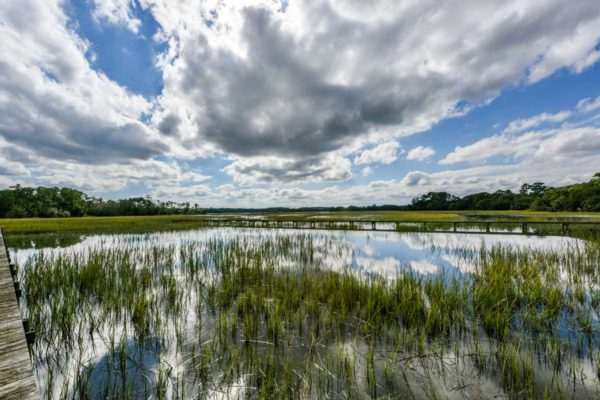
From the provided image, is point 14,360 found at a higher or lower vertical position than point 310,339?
higher

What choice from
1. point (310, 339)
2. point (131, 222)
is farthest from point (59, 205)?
point (310, 339)

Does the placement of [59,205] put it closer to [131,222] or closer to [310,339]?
[131,222]

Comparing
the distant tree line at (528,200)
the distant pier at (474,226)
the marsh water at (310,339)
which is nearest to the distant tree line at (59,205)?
the distant pier at (474,226)

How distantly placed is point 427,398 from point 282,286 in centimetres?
454

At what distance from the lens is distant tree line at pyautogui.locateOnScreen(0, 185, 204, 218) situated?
248 feet

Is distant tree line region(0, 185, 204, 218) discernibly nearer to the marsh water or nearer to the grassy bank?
the grassy bank

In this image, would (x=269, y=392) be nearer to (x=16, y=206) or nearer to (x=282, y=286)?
(x=282, y=286)

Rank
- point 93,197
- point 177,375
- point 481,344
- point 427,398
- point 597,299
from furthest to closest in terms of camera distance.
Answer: point 93,197 < point 597,299 < point 481,344 < point 177,375 < point 427,398

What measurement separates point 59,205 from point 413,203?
16090 centimetres

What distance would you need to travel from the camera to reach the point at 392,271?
9297mm

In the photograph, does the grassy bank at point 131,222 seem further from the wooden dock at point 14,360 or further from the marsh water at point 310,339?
the wooden dock at point 14,360

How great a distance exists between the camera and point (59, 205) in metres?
88.2

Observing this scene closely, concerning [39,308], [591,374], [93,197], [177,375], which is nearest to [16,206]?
[93,197]

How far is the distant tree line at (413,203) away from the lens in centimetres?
6369
